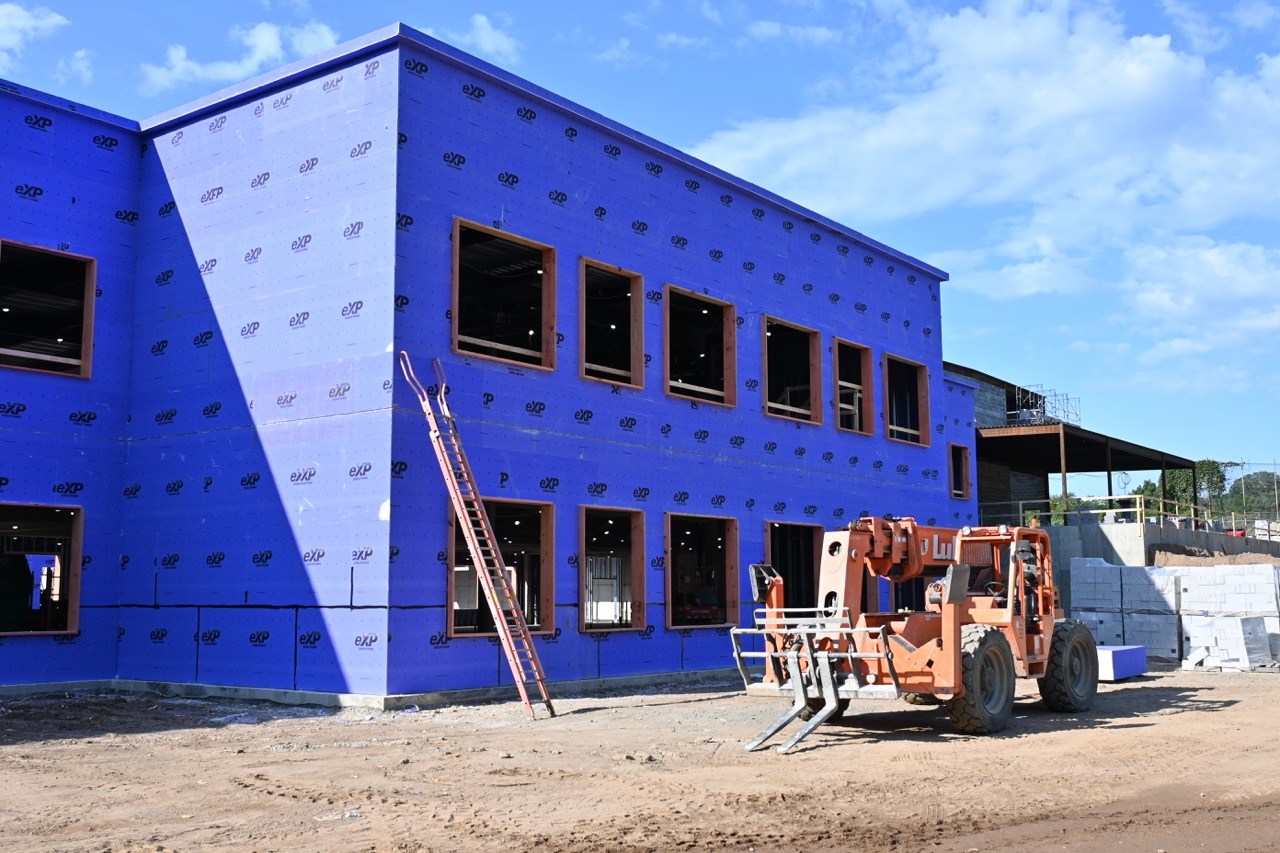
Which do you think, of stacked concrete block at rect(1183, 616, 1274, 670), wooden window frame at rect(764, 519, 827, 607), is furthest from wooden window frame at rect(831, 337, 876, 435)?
stacked concrete block at rect(1183, 616, 1274, 670)

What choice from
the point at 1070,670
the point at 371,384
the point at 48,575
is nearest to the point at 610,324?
the point at 371,384

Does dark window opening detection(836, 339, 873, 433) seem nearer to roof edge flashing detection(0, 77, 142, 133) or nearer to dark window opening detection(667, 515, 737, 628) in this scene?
dark window opening detection(667, 515, 737, 628)

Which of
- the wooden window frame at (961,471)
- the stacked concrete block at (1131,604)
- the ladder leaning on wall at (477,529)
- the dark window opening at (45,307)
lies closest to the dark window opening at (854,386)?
the stacked concrete block at (1131,604)

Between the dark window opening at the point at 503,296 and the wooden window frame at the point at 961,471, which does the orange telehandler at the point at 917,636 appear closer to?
the dark window opening at the point at 503,296

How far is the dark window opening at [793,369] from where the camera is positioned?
25.5 m

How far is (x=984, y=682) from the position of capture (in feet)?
45.4

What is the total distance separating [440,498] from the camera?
17.3 metres

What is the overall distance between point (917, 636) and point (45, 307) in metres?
17.7

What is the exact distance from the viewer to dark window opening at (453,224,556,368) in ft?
63.9

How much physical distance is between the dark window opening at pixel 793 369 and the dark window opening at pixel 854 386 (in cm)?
77

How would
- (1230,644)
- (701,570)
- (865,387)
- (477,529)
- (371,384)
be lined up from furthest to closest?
(701,570)
(865,387)
(1230,644)
(371,384)
(477,529)

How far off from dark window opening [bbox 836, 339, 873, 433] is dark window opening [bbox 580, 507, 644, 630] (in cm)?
544

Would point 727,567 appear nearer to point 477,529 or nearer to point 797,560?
point 797,560

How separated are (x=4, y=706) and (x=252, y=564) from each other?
12.3 ft
